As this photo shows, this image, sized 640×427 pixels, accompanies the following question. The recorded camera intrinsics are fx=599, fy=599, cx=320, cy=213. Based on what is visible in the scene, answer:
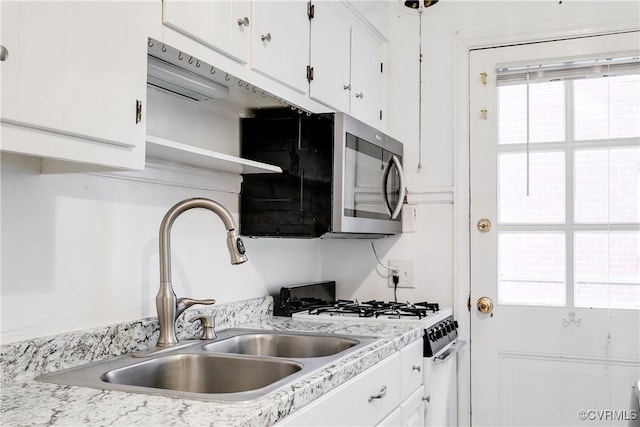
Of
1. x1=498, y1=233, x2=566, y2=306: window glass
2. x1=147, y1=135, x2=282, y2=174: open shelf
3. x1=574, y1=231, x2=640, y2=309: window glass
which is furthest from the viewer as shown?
x1=498, y1=233, x2=566, y2=306: window glass

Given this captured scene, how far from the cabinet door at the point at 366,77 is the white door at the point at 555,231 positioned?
17.6 inches

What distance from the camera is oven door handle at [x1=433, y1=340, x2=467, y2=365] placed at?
2.33 m

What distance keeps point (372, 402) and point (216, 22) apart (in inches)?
44.8

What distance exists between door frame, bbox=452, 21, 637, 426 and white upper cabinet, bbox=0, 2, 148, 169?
5.94 ft

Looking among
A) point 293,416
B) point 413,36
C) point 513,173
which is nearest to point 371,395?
point 293,416

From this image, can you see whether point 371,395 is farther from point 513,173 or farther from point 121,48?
point 513,173

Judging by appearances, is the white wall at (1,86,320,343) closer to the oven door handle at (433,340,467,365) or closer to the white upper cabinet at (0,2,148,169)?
the white upper cabinet at (0,2,148,169)

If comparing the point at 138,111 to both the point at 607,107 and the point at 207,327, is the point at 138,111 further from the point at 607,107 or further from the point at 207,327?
the point at 607,107

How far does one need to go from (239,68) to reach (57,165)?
1.89 feet

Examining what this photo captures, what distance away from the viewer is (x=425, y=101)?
2.89 meters

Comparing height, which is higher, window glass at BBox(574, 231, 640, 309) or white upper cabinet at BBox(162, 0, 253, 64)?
white upper cabinet at BBox(162, 0, 253, 64)

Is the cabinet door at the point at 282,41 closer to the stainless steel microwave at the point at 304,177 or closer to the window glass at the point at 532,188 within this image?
the stainless steel microwave at the point at 304,177

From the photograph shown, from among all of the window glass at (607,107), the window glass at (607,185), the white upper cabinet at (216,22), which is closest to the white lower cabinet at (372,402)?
the white upper cabinet at (216,22)

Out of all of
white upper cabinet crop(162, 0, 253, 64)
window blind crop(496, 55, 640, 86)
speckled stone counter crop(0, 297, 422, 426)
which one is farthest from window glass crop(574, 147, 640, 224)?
white upper cabinet crop(162, 0, 253, 64)
